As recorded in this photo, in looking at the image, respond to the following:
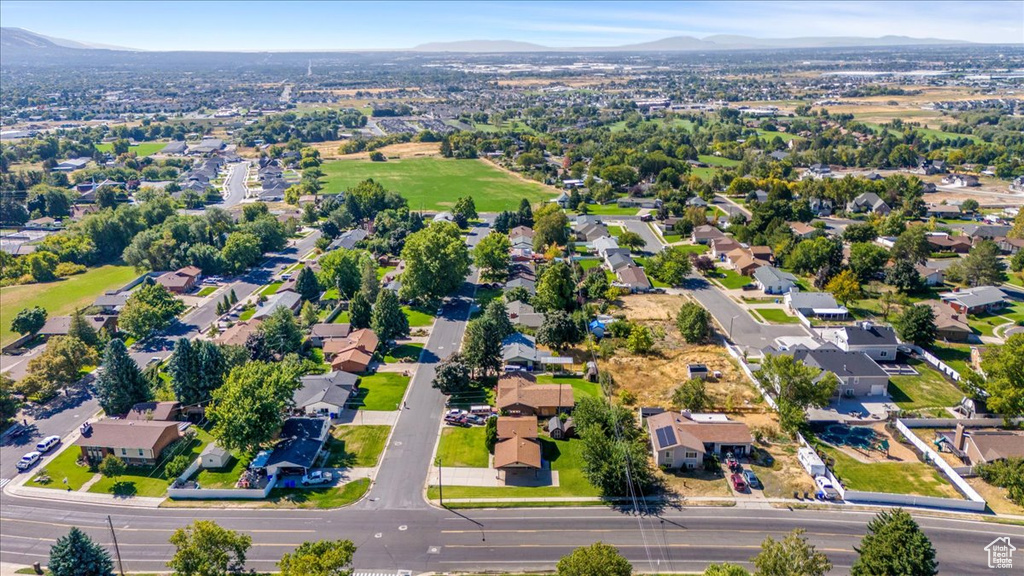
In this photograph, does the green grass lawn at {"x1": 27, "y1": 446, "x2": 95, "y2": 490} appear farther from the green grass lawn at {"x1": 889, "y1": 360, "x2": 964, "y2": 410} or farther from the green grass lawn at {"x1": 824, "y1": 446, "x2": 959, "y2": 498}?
the green grass lawn at {"x1": 889, "y1": 360, "x2": 964, "y2": 410}

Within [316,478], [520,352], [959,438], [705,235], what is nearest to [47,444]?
[316,478]

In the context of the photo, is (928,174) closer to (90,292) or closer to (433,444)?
(433,444)

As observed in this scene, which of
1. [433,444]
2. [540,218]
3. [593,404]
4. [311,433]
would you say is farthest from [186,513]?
[540,218]

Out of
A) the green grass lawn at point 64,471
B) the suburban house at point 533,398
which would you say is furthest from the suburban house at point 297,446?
the suburban house at point 533,398

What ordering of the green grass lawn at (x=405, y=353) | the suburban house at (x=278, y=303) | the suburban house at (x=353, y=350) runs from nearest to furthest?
the suburban house at (x=353, y=350)
the green grass lawn at (x=405, y=353)
the suburban house at (x=278, y=303)
